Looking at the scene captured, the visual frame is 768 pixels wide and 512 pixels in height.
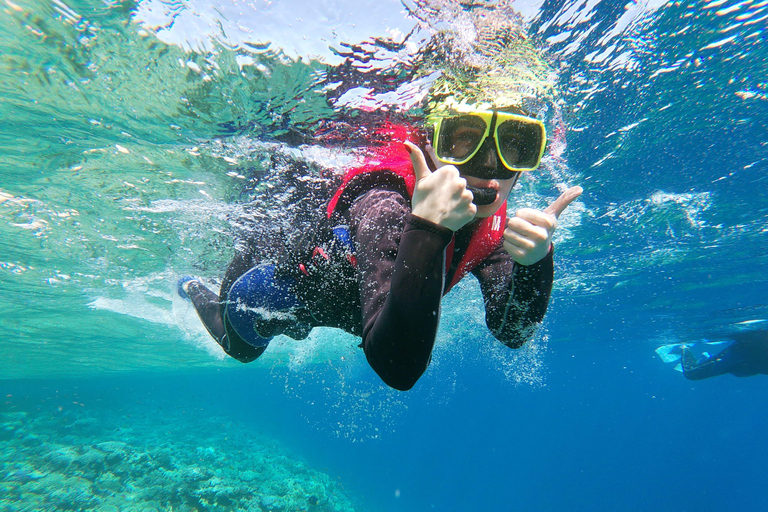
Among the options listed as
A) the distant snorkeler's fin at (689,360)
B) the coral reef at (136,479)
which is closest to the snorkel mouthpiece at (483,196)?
the coral reef at (136,479)

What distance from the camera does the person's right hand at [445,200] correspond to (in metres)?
1.85

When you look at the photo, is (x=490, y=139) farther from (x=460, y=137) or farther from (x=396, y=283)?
(x=396, y=283)

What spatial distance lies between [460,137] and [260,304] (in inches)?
125

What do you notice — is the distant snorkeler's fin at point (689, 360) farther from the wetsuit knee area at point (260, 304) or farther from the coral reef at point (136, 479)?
the wetsuit knee area at point (260, 304)

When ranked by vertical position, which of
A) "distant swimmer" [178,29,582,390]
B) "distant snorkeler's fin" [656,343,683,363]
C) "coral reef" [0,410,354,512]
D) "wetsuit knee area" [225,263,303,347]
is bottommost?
"coral reef" [0,410,354,512]

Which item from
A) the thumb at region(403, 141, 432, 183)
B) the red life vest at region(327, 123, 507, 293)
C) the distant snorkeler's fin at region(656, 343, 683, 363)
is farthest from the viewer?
the distant snorkeler's fin at region(656, 343, 683, 363)

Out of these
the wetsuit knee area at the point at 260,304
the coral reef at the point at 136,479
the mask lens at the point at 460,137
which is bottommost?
the coral reef at the point at 136,479

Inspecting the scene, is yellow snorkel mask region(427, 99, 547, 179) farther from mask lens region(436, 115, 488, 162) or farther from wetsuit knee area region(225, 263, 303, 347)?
wetsuit knee area region(225, 263, 303, 347)

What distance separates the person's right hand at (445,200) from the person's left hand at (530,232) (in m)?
0.56

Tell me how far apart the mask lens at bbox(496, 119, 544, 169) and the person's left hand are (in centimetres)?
48

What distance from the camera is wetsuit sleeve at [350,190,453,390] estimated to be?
67.4 inches

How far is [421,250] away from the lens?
1.77m

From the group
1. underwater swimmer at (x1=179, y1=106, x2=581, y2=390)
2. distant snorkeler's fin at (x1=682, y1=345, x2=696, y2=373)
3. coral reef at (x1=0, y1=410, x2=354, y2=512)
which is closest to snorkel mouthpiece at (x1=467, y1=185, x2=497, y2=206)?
underwater swimmer at (x1=179, y1=106, x2=581, y2=390)

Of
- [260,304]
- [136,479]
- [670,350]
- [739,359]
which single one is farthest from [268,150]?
[670,350]
